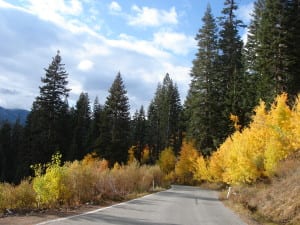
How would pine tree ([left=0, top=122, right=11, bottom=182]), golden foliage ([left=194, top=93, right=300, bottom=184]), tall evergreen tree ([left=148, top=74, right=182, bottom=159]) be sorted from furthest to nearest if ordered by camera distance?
1. tall evergreen tree ([left=148, top=74, right=182, bottom=159])
2. pine tree ([left=0, top=122, right=11, bottom=182])
3. golden foliage ([left=194, top=93, right=300, bottom=184])

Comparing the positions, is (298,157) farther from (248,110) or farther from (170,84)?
(170,84)

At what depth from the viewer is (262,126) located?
30.1 metres

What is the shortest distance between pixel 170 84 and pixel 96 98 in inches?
785

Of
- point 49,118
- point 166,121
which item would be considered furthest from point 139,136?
point 49,118

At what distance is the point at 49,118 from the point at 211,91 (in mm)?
24081

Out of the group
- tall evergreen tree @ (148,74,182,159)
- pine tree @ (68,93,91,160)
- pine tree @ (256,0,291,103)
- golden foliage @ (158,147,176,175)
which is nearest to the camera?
pine tree @ (256,0,291,103)

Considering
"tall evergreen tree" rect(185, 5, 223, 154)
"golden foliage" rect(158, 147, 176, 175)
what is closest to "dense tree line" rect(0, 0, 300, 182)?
"tall evergreen tree" rect(185, 5, 223, 154)

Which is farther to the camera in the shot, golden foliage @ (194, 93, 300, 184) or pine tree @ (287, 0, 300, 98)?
pine tree @ (287, 0, 300, 98)

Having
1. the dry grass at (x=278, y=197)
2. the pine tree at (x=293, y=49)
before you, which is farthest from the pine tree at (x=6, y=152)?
the dry grass at (x=278, y=197)

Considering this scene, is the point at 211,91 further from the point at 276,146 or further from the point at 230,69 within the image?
the point at 276,146

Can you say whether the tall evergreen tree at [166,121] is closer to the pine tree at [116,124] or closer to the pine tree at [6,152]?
the pine tree at [116,124]

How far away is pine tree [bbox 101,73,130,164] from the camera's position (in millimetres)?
61500

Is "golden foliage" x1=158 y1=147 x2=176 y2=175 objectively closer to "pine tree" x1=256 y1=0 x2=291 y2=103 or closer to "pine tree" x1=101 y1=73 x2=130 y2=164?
"pine tree" x1=101 y1=73 x2=130 y2=164

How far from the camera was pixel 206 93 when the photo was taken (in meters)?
60.5
